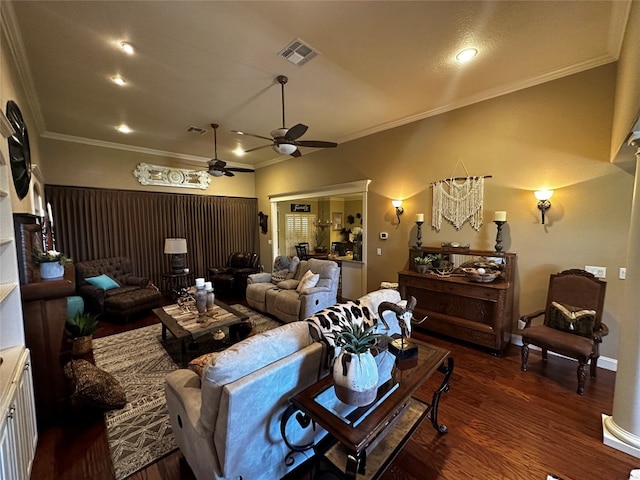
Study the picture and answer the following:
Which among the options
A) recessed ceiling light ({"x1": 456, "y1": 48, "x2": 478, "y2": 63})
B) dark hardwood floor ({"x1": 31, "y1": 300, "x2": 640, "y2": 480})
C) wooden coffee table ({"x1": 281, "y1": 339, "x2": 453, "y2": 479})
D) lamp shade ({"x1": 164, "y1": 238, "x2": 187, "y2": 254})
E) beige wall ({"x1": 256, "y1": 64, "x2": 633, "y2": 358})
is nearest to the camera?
wooden coffee table ({"x1": 281, "y1": 339, "x2": 453, "y2": 479})

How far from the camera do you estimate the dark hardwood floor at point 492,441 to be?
177cm

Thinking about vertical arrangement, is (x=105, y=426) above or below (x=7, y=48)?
below

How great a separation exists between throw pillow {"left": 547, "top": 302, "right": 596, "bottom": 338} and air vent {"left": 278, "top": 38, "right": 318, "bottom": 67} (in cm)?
377

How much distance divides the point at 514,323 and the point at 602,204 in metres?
1.70

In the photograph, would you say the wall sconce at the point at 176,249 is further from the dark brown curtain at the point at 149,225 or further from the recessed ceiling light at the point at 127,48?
the recessed ceiling light at the point at 127,48

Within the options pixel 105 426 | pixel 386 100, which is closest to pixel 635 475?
pixel 105 426

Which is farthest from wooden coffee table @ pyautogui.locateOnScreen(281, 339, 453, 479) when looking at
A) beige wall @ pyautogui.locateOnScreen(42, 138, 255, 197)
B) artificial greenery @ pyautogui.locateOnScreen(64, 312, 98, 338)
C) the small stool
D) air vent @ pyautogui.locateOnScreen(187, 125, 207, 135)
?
beige wall @ pyautogui.locateOnScreen(42, 138, 255, 197)

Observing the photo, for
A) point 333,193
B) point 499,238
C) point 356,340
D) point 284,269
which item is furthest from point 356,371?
point 333,193

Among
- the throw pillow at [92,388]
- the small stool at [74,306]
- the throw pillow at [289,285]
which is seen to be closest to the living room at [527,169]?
the throw pillow at [92,388]

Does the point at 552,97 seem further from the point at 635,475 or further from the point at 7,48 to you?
the point at 7,48

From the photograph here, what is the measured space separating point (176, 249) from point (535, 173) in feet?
20.7

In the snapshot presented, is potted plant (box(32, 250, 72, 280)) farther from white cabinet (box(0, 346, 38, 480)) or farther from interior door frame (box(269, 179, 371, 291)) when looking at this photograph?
interior door frame (box(269, 179, 371, 291))

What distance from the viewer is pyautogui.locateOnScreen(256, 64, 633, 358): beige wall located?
286 cm

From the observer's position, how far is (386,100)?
3771mm
